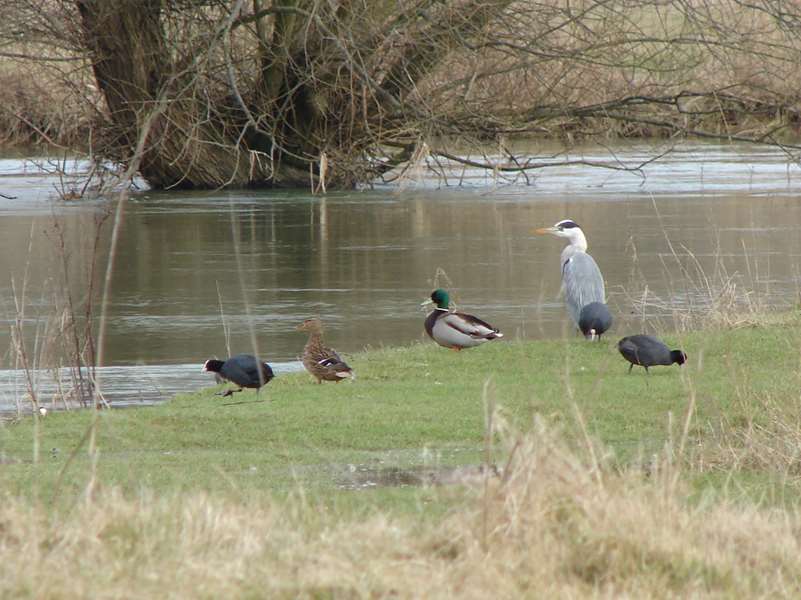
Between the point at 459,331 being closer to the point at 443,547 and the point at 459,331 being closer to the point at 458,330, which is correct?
the point at 458,330

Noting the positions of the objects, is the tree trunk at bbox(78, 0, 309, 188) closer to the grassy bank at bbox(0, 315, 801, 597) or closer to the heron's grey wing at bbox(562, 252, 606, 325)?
the heron's grey wing at bbox(562, 252, 606, 325)

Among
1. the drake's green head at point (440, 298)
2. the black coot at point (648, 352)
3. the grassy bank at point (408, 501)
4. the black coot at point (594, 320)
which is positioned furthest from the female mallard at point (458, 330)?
the grassy bank at point (408, 501)

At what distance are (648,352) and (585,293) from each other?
2.98 m

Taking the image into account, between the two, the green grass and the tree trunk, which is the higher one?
the tree trunk

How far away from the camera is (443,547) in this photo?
504 centimetres

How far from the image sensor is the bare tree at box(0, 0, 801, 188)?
2095cm

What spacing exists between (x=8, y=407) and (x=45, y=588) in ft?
20.5

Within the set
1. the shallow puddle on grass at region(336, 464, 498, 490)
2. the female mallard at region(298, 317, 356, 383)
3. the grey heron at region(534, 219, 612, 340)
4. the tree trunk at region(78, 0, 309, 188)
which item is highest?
the tree trunk at region(78, 0, 309, 188)

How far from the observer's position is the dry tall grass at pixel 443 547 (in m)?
4.57

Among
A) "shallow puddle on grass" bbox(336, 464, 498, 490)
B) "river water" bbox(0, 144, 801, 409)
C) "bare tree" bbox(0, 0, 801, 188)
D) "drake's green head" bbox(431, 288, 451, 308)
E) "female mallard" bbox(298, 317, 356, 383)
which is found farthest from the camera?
"bare tree" bbox(0, 0, 801, 188)

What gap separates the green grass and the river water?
91 centimetres

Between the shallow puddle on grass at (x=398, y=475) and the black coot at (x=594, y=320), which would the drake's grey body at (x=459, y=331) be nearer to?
the black coot at (x=594, y=320)

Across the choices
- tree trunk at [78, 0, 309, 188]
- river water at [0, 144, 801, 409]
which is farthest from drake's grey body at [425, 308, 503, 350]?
tree trunk at [78, 0, 309, 188]

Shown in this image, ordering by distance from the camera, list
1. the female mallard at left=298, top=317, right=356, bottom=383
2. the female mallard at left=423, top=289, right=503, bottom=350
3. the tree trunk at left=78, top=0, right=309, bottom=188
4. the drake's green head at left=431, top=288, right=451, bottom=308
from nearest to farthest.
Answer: the female mallard at left=298, top=317, right=356, bottom=383 → the female mallard at left=423, top=289, right=503, bottom=350 → the drake's green head at left=431, top=288, right=451, bottom=308 → the tree trunk at left=78, top=0, right=309, bottom=188
